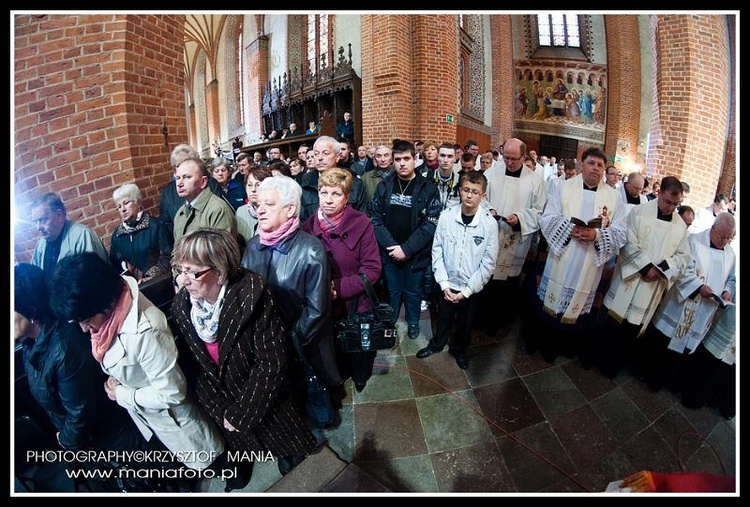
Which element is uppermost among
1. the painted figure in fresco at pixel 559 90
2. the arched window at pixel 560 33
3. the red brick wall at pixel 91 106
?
the arched window at pixel 560 33

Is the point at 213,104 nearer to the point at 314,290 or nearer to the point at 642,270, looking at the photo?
the point at 314,290

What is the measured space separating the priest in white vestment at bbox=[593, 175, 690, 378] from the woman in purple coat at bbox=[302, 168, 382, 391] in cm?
196

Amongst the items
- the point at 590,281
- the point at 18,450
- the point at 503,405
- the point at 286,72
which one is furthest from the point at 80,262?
the point at 286,72

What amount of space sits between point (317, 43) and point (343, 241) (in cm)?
1119

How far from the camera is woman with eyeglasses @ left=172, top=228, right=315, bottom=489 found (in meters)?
1.26

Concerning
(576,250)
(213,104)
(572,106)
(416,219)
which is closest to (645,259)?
(576,250)

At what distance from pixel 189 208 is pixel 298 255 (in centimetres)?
120

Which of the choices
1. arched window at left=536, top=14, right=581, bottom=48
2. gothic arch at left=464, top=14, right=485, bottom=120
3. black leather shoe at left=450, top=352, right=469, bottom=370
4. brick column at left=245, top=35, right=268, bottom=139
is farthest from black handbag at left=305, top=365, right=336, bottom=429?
arched window at left=536, top=14, right=581, bottom=48

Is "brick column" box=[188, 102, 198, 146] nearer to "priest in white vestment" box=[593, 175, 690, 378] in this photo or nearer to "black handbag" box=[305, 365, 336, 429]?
"black handbag" box=[305, 365, 336, 429]

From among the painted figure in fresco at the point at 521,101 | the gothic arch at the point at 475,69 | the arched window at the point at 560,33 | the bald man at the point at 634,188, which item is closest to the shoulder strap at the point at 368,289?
the bald man at the point at 634,188

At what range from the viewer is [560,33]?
13266mm

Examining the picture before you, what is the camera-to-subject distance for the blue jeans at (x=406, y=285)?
282cm

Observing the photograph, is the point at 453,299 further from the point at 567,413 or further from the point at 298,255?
the point at 298,255

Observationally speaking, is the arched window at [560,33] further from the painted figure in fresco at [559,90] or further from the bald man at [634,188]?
the bald man at [634,188]
